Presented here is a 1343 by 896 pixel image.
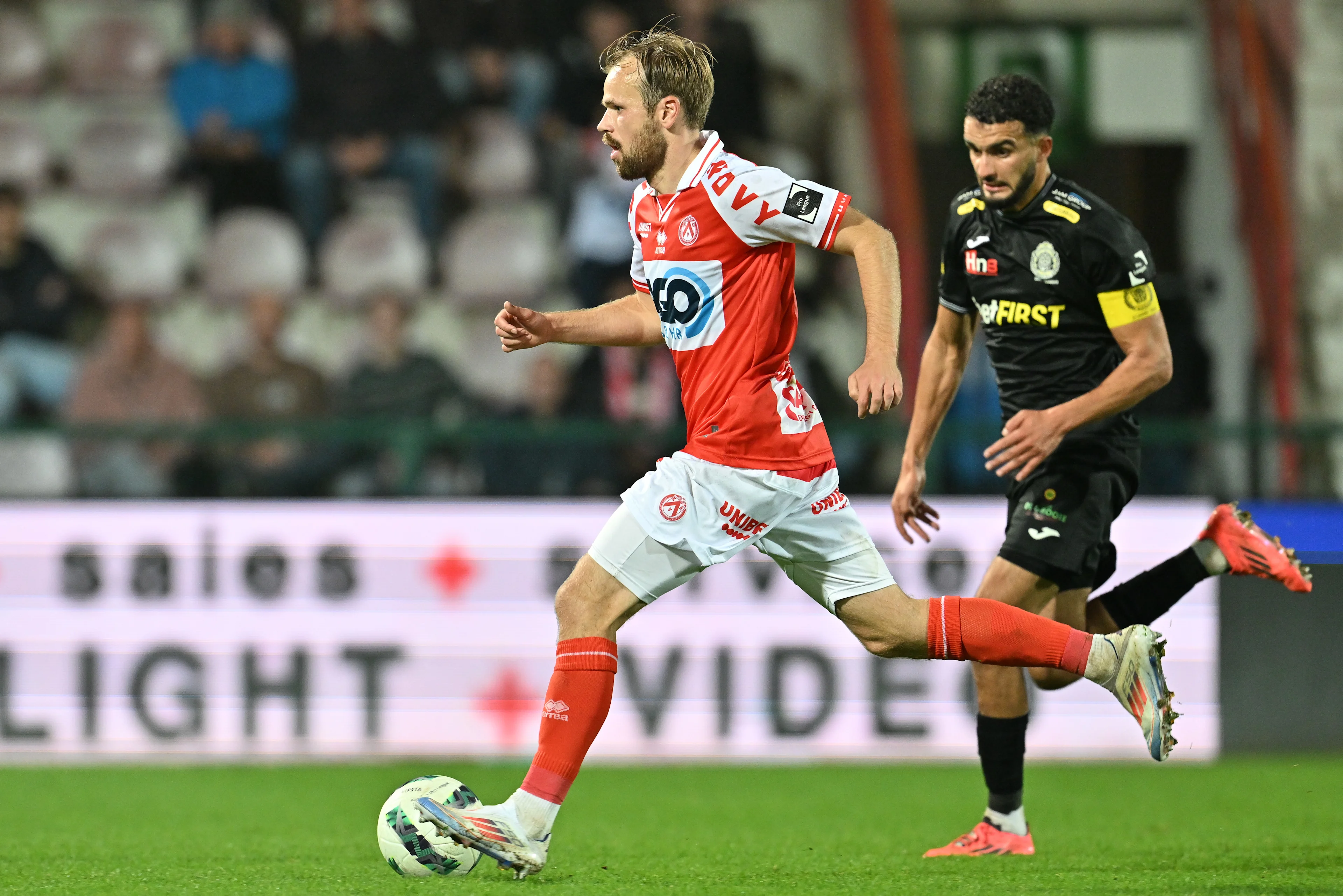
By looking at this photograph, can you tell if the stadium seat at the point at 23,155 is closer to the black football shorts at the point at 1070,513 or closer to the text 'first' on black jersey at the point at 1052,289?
the text 'first' on black jersey at the point at 1052,289

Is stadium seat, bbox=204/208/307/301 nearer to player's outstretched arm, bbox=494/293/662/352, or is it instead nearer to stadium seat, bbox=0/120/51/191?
stadium seat, bbox=0/120/51/191

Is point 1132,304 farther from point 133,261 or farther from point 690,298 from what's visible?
point 133,261

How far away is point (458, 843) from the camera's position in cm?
407

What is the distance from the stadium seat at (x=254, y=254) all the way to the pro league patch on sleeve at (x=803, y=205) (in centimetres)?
684

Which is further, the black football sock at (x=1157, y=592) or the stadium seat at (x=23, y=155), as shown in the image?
the stadium seat at (x=23, y=155)

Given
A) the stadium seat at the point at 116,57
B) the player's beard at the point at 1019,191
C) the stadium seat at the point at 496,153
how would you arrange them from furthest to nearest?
1. the stadium seat at the point at 116,57
2. the stadium seat at the point at 496,153
3. the player's beard at the point at 1019,191

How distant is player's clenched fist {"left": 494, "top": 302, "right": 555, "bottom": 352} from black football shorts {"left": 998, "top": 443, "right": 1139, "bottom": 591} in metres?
1.54

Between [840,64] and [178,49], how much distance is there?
4164 mm

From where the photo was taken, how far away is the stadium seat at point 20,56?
36.8 ft

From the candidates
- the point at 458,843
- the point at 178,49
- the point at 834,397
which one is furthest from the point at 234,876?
the point at 178,49

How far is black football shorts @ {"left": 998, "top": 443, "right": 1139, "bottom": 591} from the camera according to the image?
5.05 metres

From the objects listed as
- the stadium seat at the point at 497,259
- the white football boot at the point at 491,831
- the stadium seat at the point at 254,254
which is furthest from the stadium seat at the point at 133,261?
the white football boot at the point at 491,831

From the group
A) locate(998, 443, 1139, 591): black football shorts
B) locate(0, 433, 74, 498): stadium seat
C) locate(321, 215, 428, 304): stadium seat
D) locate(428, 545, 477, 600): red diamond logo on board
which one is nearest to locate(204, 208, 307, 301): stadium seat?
locate(321, 215, 428, 304): stadium seat

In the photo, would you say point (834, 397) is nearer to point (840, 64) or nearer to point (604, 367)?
point (604, 367)
